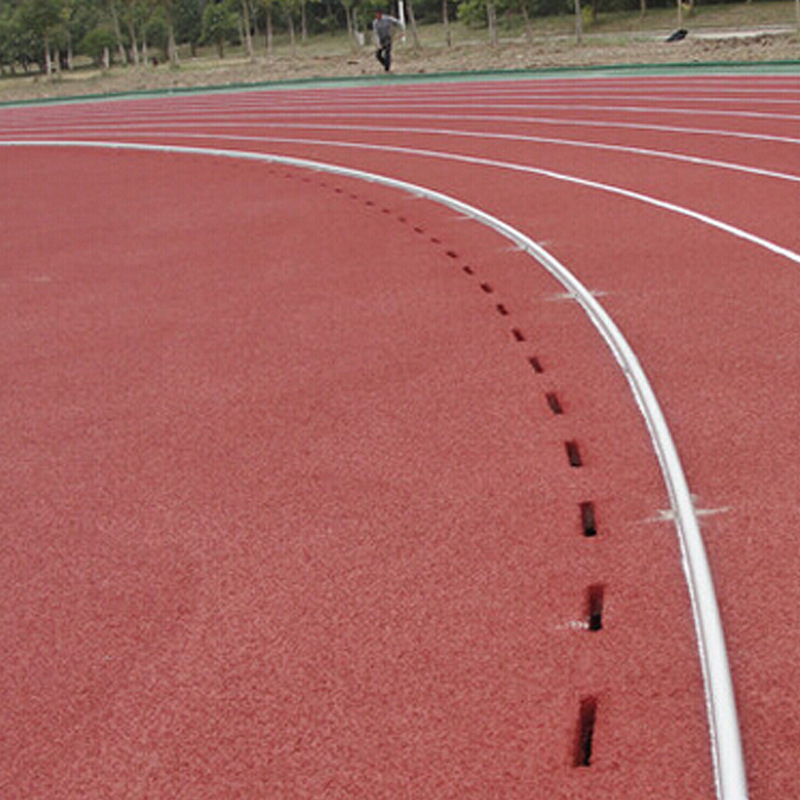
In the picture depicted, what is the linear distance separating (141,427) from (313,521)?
139 cm

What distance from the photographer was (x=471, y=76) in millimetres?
24094

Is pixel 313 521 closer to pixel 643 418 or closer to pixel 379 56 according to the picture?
pixel 643 418

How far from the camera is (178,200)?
11.6m

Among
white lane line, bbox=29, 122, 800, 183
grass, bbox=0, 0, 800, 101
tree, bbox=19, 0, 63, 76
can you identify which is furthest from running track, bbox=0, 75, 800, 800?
tree, bbox=19, 0, 63, 76

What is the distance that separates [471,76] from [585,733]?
Answer: 22.4 metres

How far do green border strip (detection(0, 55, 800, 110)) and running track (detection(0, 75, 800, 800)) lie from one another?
10.6 metres

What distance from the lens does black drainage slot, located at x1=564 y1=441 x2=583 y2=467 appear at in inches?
171

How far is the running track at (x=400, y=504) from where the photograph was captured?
2.83m

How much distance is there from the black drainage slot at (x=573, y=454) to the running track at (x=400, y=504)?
0.05 feet

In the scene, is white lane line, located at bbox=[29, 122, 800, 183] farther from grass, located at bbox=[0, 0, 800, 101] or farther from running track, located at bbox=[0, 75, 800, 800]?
grass, located at bbox=[0, 0, 800, 101]

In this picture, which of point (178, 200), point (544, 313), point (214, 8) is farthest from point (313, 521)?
point (214, 8)

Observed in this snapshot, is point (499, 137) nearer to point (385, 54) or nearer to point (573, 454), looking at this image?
point (573, 454)

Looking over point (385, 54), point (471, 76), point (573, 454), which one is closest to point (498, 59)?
point (385, 54)

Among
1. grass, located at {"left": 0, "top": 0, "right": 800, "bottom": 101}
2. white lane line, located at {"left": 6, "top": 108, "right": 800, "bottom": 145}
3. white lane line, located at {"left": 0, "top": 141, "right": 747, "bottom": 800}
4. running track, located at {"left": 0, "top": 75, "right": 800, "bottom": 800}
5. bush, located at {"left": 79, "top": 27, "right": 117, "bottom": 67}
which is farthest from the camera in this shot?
bush, located at {"left": 79, "top": 27, "right": 117, "bottom": 67}
